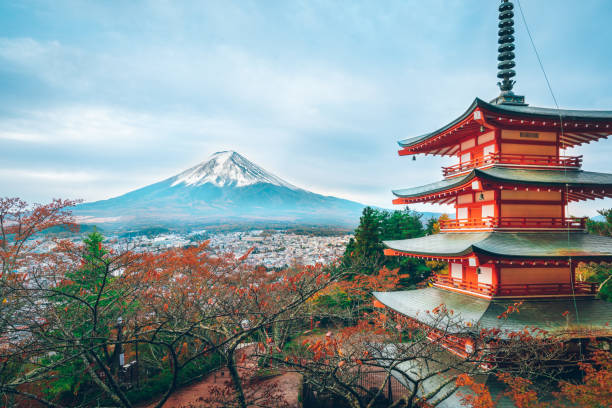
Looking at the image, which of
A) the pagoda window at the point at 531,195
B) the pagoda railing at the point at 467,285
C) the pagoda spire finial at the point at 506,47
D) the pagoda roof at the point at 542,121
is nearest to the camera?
the pagoda roof at the point at 542,121

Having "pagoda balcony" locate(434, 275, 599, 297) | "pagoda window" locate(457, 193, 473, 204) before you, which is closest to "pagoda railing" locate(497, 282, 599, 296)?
"pagoda balcony" locate(434, 275, 599, 297)

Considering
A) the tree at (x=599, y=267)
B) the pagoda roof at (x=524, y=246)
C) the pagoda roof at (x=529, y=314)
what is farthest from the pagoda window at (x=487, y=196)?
the tree at (x=599, y=267)

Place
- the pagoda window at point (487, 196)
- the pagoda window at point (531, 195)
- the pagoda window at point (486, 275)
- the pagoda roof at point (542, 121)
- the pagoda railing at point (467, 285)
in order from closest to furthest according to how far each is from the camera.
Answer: the pagoda roof at point (542, 121)
the pagoda railing at point (467, 285)
the pagoda window at point (486, 275)
the pagoda window at point (531, 195)
the pagoda window at point (487, 196)

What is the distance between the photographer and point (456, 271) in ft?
32.4

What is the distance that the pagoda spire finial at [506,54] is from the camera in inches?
374

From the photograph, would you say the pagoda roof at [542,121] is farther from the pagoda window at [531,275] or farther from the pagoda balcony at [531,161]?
the pagoda window at [531,275]

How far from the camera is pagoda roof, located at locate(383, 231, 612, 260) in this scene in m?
7.19

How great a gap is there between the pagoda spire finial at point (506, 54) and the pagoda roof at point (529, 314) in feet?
19.2

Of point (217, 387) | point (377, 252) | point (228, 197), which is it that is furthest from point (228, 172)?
point (217, 387)

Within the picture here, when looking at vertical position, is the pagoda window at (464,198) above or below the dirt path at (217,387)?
above

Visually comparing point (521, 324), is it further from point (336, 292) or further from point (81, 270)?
point (81, 270)

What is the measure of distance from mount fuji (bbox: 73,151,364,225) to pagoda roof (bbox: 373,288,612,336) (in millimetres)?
78041

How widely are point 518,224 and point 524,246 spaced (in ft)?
3.35

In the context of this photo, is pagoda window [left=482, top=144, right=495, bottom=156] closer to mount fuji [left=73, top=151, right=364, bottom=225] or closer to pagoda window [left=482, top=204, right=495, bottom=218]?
pagoda window [left=482, top=204, right=495, bottom=218]
